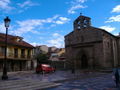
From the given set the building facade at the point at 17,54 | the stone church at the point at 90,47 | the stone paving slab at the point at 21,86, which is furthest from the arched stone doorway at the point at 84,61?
the stone paving slab at the point at 21,86

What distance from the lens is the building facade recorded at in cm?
3487

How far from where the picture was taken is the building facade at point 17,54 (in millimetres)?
34869

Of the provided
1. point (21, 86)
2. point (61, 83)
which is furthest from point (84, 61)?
point (21, 86)

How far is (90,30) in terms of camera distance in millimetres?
40750

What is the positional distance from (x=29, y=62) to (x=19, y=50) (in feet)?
15.3

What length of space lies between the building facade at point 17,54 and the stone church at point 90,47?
34.1 feet

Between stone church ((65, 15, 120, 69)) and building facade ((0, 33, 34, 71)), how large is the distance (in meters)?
10.4

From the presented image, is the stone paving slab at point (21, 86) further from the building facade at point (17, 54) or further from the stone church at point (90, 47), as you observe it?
the stone church at point (90, 47)

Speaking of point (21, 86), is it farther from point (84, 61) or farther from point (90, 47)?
point (84, 61)

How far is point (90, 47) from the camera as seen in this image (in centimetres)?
4044

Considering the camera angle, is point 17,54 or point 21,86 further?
point 17,54

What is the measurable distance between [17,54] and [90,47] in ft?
54.1

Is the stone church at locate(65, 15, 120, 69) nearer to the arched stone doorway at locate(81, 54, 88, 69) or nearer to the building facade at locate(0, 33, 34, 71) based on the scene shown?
the arched stone doorway at locate(81, 54, 88, 69)

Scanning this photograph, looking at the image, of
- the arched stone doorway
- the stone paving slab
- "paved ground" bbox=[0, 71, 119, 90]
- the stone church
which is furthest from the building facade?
the stone paving slab
